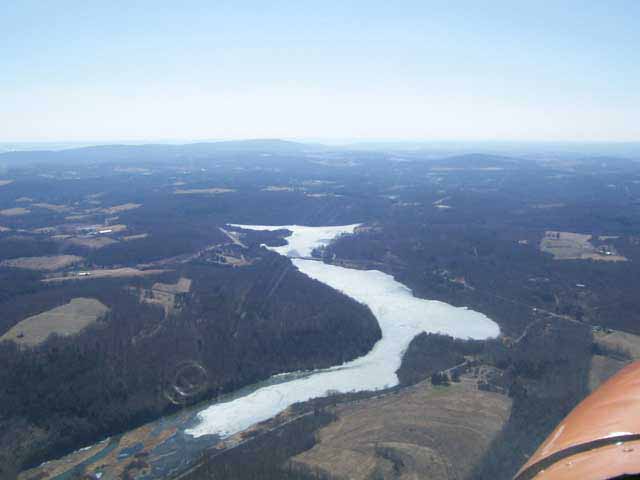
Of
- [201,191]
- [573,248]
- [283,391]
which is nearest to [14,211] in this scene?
[201,191]

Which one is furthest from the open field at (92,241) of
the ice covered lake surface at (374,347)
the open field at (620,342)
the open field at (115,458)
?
the open field at (620,342)

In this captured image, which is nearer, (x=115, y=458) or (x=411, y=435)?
(x=411, y=435)

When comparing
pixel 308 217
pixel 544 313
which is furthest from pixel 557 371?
→ pixel 308 217

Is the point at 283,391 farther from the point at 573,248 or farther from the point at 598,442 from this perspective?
the point at 573,248

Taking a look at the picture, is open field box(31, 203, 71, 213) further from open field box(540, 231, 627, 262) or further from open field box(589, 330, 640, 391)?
open field box(589, 330, 640, 391)

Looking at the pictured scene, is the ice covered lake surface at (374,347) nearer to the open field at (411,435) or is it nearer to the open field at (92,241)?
the open field at (411,435)

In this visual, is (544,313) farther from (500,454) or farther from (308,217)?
(308,217)
